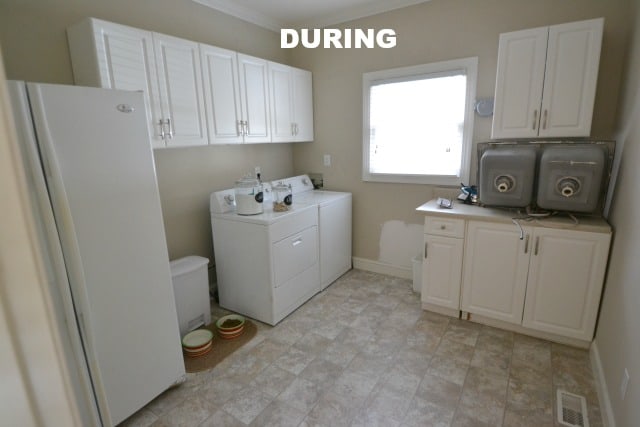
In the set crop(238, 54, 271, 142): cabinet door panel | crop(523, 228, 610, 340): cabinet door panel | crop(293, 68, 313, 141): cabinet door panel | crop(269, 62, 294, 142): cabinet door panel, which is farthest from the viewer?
crop(293, 68, 313, 141): cabinet door panel

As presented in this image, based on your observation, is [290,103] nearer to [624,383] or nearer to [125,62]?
[125,62]

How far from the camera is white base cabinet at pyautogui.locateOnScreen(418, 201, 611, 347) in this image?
2.21 metres

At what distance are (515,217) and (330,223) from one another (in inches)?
62.5

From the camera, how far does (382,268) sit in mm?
3686

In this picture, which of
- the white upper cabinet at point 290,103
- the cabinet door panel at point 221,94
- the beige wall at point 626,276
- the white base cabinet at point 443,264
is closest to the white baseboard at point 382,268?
the white base cabinet at point 443,264

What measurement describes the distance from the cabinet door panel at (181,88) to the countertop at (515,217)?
1882mm

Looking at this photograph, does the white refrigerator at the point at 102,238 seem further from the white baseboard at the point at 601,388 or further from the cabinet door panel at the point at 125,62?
the white baseboard at the point at 601,388

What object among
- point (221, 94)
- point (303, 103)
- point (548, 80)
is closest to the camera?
point (548, 80)

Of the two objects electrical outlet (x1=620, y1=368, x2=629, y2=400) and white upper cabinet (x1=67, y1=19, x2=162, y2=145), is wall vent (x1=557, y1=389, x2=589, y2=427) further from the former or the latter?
white upper cabinet (x1=67, y1=19, x2=162, y2=145)

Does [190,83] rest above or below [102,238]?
above

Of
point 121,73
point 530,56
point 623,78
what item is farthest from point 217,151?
point 623,78

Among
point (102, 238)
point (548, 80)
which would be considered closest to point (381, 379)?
point (102, 238)

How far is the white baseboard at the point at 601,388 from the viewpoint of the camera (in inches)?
67.4

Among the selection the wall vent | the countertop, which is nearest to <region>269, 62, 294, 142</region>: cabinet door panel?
the countertop
